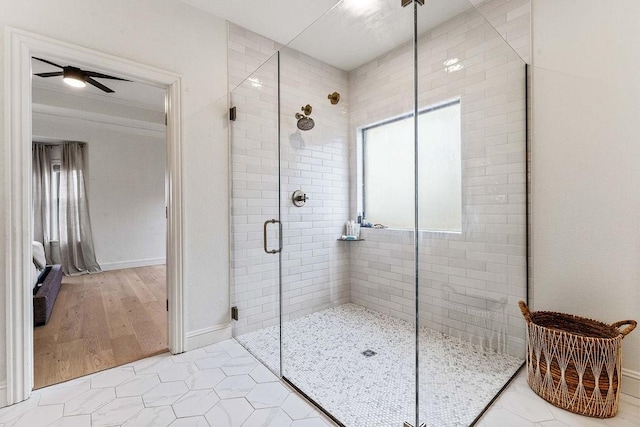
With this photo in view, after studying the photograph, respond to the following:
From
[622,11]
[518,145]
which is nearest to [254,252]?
[518,145]

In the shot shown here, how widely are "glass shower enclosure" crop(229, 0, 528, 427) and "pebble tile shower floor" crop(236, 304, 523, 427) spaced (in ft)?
0.03

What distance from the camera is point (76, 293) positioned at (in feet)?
12.5

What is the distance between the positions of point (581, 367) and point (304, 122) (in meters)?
2.37

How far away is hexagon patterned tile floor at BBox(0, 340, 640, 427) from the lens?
57.0 inches

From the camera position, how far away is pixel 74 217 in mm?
4898

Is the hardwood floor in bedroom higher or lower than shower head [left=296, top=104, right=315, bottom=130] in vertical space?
lower

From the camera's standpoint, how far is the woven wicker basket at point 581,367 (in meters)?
1.43

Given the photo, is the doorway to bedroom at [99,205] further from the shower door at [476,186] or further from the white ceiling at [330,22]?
the shower door at [476,186]

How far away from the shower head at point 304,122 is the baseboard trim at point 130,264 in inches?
152

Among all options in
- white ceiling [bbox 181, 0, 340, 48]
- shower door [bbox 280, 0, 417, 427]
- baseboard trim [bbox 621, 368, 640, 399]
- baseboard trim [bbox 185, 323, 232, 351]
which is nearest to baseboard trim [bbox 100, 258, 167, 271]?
baseboard trim [bbox 185, 323, 232, 351]

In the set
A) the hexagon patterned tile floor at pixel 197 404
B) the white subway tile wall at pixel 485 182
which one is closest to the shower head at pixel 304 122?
the white subway tile wall at pixel 485 182

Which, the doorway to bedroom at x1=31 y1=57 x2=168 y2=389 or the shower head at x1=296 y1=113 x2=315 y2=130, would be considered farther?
the doorway to bedroom at x1=31 y1=57 x2=168 y2=389

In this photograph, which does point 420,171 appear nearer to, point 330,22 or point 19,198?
point 330,22

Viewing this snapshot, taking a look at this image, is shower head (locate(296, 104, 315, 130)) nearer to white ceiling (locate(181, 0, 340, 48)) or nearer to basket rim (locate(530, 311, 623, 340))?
white ceiling (locate(181, 0, 340, 48))
